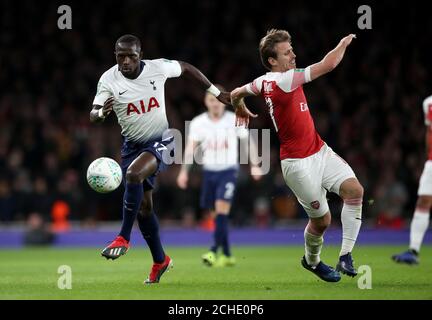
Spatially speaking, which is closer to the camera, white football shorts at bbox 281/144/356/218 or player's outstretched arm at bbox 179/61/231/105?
white football shorts at bbox 281/144/356/218

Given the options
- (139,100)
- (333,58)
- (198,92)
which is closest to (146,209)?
(139,100)

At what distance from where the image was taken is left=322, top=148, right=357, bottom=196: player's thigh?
9.12 metres

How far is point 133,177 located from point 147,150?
0.49 m

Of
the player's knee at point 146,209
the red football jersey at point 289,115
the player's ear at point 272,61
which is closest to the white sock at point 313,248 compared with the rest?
the red football jersey at point 289,115

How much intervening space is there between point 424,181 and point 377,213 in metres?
8.19

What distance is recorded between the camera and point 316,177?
915 cm

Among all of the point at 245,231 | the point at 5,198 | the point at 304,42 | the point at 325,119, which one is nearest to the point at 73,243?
the point at 5,198

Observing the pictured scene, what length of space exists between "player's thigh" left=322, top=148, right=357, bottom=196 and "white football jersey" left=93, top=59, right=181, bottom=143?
6.12ft

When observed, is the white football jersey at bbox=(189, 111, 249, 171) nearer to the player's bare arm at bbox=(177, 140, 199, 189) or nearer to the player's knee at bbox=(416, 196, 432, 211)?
the player's bare arm at bbox=(177, 140, 199, 189)

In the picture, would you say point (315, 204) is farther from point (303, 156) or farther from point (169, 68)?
point (169, 68)

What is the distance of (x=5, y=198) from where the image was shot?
19.2m

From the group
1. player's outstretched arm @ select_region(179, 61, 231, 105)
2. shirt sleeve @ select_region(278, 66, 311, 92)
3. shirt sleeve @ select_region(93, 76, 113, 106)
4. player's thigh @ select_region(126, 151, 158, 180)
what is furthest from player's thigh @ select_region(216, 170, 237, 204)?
shirt sleeve @ select_region(278, 66, 311, 92)

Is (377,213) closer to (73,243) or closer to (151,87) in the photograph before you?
(73,243)

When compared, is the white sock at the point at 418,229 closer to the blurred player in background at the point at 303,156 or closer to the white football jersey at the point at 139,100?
the blurred player in background at the point at 303,156
